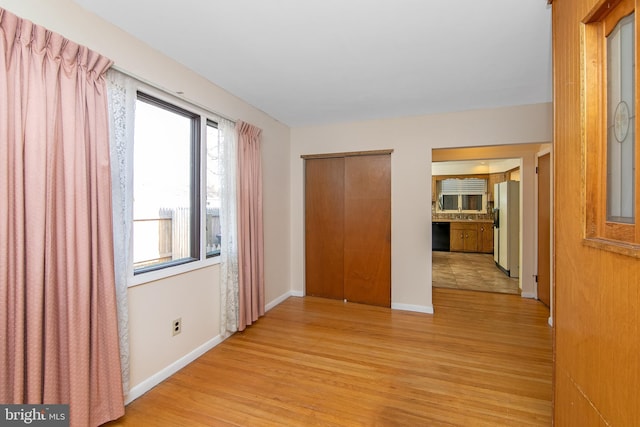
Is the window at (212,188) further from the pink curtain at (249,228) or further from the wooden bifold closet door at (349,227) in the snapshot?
the wooden bifold closet door at (349,227)

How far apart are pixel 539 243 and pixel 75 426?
5.16m

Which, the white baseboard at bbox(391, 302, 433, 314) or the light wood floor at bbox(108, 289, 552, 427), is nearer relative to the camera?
the light wood floor at bbox(108, 289, 552, 427)

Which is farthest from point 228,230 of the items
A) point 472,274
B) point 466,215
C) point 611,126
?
point 466,215

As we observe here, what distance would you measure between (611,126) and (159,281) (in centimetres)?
274

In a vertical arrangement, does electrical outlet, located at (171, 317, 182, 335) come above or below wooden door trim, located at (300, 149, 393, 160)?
below

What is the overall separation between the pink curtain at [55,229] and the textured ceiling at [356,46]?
567mm

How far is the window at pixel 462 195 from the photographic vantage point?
839cm

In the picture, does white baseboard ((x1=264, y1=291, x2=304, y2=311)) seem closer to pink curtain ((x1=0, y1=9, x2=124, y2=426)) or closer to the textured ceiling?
pink curtain ((x1=0, y1=9, x2=124, y2=426))

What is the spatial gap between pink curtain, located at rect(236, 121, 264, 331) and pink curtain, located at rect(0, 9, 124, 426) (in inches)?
51.8

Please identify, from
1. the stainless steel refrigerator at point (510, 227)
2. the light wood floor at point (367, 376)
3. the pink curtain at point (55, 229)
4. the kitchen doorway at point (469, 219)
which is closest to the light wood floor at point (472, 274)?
the kitchen doorway at point (469, 219)

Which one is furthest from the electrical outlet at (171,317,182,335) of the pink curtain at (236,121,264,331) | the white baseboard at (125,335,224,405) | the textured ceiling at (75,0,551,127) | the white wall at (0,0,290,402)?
the textured ceiling at (75,0,551,127)

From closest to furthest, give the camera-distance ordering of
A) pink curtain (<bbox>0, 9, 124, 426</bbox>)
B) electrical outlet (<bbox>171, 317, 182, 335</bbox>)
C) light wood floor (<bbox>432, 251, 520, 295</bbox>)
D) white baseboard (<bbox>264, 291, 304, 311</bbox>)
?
pink curtain (<bbox>0, 9, 124, 426</bbox>) < electrical outlet (<bbox>171, 317, 182, 335</bbox>) < white baseboard (<bbox>264, 291, 304, 311</bbox>) < light wood floor (<bbox>432, 251, 520, 295</bbox>)

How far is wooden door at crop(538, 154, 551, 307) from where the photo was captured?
12.1ft

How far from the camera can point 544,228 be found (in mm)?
3826
